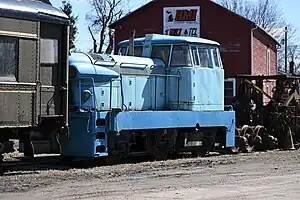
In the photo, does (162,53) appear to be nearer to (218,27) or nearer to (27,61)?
(27,61)

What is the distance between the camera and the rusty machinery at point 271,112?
23.5 metres

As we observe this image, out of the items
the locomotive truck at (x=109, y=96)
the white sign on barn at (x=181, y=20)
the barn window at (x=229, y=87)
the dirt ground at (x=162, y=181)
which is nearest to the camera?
the dirt ground at (x=162, y=181)

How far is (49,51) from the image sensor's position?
46.8 feet

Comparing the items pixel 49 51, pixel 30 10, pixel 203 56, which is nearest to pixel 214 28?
pixel 203 56

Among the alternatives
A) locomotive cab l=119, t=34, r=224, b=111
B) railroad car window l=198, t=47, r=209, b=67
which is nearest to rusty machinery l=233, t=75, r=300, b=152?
locomotive cab l=119, t=34, r=224, b=111

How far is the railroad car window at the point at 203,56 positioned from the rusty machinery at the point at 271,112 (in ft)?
15.2

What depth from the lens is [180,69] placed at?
1833 cm

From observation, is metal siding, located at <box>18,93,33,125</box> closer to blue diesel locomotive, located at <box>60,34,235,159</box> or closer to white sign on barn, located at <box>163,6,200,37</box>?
blue diesel locomotive, located at <box>60,34,235,159</box>

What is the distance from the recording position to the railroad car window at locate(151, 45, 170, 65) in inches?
732

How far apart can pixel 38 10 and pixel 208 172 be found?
5.25 metres

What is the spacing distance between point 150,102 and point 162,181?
5247mm

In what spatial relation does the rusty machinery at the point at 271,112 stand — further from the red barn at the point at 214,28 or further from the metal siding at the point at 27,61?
the red barn at the point at 214,28

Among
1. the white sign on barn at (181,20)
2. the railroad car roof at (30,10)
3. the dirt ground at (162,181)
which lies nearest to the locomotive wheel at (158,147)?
the dirt ground at (162,181)

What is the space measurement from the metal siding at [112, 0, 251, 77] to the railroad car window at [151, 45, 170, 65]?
2144 centimetres
